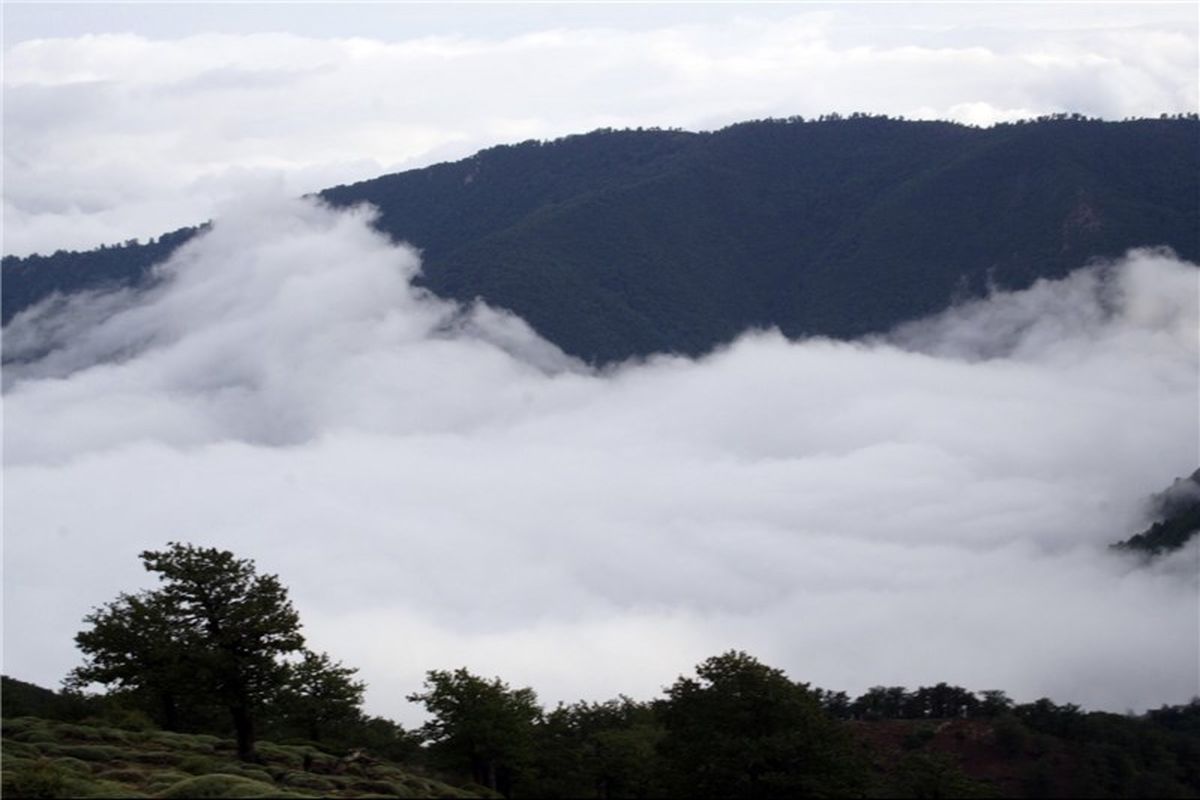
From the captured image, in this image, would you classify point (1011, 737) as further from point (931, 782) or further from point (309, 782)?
point (309, 782)

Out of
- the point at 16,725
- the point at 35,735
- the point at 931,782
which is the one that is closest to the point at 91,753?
the point at 35,735

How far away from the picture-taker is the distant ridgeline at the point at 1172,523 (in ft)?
523

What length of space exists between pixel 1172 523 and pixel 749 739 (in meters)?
132

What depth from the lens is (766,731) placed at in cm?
4866

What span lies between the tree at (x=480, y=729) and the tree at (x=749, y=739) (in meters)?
8.21

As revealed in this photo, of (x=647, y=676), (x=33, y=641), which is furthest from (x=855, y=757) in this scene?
(x=33, y=641)

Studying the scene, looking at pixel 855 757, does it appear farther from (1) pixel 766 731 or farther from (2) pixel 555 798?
(2) pixel 555 798

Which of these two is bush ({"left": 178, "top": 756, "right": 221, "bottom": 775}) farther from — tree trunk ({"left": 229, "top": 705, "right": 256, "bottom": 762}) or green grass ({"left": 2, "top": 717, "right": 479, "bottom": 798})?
tree trunk ({"left": 229, "top": 705, "right": 256, "bottom": 762})

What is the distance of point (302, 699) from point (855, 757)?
887 inches

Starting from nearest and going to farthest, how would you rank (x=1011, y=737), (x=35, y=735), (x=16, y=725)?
(x=35, y=735)
(x=16, y=725)
(x=1011, y=737)

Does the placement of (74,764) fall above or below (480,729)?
below

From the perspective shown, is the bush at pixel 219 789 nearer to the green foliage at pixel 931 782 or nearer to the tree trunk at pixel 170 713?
the tree trunk at pixel 170 713

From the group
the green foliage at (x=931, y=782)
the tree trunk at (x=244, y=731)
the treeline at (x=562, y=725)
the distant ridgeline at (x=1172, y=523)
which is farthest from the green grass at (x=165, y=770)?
the distant ridgeline at (x=1172, y=523)

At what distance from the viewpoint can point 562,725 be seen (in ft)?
224
